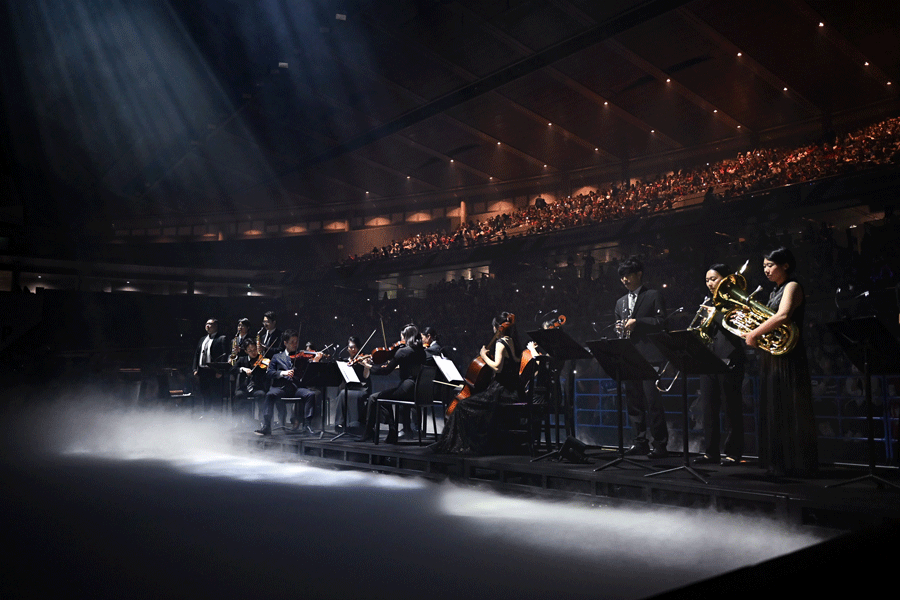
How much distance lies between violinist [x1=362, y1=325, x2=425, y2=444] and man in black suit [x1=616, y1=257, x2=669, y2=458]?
2127 mm

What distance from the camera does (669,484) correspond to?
145 inches

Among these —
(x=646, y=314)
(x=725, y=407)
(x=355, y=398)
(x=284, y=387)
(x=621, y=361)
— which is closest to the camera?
(x=621, y=361)

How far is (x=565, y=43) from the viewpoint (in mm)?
13359

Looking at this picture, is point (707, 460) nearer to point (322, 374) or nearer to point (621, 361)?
point (621, 361)

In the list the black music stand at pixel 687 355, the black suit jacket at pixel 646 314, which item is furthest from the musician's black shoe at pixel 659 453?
the black music stand at pixel 687 355

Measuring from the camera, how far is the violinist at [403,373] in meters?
6.20

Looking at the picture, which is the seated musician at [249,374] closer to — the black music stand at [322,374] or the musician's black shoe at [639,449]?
the black music stand at [322,374]

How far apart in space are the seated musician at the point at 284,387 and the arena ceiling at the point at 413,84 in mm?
6928

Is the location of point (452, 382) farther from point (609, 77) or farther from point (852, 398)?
point (609, 77)

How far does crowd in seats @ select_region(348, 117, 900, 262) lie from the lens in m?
9.86

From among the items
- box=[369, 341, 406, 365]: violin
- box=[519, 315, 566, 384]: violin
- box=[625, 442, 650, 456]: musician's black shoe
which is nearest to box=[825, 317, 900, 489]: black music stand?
box=[625, 442, 650, 456]: musician's black shoe

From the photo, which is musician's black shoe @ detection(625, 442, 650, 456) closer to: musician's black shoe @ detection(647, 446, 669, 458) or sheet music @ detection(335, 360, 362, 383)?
musician's black shoe @ detection(647, 446, 669, 458)

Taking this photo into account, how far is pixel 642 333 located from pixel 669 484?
142 cm

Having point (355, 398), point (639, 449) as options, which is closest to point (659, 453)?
point (639, 449)
